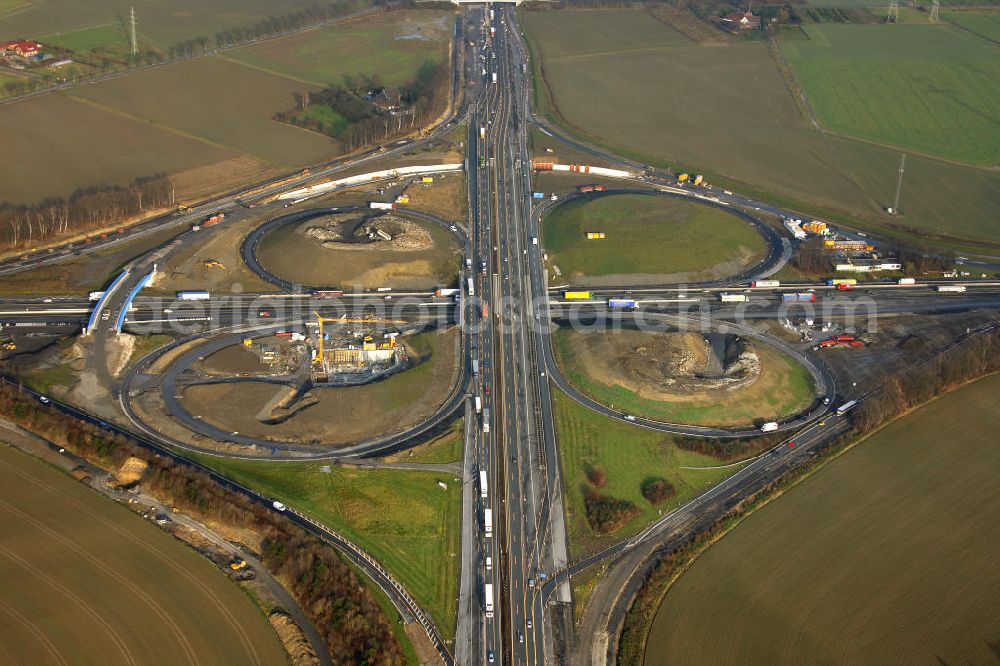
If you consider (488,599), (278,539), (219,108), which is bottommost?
(488,599)

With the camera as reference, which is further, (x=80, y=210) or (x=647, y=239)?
(x=647, y=239)

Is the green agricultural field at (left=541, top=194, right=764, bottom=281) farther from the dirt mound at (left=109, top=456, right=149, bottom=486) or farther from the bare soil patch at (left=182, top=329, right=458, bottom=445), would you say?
the dirt mound at (left=109, top=456, right=149, bottom=486)

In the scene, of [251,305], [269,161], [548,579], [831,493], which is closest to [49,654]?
[548,579]

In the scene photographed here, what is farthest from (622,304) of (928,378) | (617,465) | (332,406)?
(332,406)

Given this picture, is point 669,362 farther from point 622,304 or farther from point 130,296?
point 130,296

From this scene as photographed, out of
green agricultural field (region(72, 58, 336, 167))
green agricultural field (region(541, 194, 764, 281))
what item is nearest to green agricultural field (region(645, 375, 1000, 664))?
green agricultural field (region(541, 194, 764, 281))

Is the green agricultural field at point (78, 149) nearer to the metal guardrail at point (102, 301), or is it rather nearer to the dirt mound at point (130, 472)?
the metal guardrail at point (102, 301)

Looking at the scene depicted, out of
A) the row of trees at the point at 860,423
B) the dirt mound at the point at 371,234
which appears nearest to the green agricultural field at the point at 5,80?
the dirt mound at the point at 371,234
